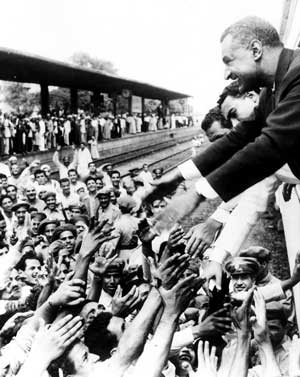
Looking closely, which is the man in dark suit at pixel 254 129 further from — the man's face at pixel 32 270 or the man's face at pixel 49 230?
the man's face at pixel 49 230

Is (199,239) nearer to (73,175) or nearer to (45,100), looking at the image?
(73,175)

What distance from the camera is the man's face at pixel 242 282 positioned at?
1.69m

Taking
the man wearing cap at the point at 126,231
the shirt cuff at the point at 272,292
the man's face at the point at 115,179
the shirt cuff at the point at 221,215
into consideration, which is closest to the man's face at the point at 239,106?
the shirt cuff at the point at 221,215

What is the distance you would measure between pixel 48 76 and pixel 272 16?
1862 millimetres

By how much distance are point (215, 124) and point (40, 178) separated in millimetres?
2219

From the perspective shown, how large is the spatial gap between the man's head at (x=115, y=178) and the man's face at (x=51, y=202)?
512mm

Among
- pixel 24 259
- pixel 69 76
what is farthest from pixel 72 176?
pixel 24 259

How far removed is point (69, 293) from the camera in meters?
1.48

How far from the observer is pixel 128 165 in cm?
317

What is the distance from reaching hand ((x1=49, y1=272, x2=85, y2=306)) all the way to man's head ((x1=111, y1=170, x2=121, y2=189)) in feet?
4.88

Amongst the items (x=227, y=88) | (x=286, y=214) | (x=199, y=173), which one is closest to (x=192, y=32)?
(x=227, y=88)

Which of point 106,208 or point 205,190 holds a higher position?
point 205,190

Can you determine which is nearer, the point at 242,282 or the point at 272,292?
the point at 272,292

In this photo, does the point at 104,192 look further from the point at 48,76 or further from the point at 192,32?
the point at 192,32
